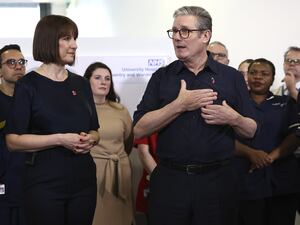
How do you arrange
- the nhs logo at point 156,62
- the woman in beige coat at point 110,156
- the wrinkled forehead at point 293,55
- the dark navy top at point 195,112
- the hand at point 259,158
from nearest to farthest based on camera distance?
the dark navy top at point 195,112 < the hand at point 259,158 < the woman in beige coat at point 110,156 < the wrinkled forehead at point 293,55 < the nhs logo at point 156,62

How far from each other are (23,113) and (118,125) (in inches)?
48.2

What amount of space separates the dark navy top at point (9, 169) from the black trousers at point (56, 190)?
0.69 m

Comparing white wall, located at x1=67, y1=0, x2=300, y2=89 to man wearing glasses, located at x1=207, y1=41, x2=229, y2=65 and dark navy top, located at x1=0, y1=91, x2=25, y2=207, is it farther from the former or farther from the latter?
dark navy top, located at x1=0, y1=91, x2=25, y2=207

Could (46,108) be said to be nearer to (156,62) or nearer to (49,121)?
(49,121)

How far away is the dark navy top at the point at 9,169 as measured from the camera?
265 centimetres

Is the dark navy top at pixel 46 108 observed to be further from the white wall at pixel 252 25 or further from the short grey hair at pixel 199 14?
the white wall at pixel 252 25

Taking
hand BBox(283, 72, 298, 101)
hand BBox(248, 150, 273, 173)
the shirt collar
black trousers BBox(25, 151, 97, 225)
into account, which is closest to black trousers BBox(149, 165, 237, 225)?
black trousers BBox(25, 151, 97, 225)

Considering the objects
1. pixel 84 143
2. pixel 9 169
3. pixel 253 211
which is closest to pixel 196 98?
pixel 84 143

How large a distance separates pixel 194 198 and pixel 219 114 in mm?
412

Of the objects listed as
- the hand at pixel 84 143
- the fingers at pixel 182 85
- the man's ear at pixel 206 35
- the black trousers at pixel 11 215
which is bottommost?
the black trousers at pixel 11 215

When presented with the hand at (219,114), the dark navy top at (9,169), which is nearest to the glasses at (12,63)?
the dark navy top at (9,169)

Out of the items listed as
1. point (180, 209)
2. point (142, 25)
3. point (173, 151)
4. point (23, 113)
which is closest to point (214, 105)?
point (173, 151)

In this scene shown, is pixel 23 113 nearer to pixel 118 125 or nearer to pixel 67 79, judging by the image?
pixel 67 79

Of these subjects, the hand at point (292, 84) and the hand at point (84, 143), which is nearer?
the hand at point (84, 143)
